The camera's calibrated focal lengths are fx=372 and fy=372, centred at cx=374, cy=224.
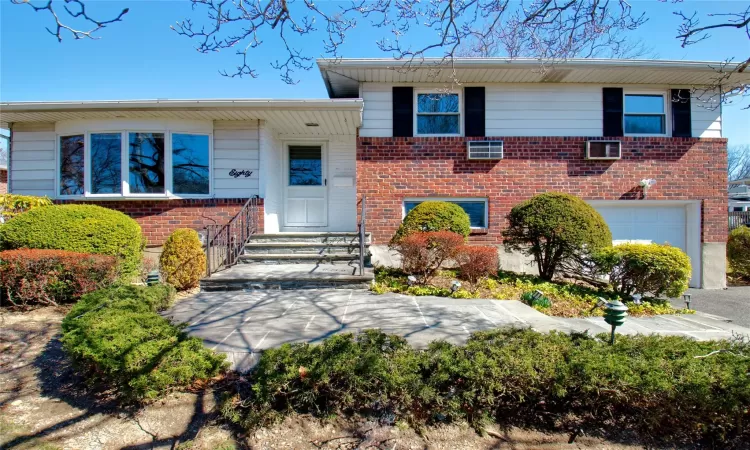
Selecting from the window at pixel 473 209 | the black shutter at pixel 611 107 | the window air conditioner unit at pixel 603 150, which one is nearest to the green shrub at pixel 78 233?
the window at pixel 473 209

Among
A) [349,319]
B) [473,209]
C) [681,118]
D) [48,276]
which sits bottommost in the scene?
[349,319]

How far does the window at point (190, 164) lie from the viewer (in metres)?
8.07

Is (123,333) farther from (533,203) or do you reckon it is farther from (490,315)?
(533,203)

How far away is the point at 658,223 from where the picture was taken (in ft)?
29.9

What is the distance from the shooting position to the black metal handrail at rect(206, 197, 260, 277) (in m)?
6.65

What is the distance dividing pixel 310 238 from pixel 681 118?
365 inches

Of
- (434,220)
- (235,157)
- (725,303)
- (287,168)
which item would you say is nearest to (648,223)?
(725,303)

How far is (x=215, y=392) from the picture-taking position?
2.71m

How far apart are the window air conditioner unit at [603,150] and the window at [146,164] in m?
9.65

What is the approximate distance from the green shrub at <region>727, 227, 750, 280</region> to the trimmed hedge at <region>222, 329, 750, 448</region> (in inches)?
411

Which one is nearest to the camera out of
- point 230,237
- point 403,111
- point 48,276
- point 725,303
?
point 48,276

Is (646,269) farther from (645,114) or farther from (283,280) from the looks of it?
(283,280)

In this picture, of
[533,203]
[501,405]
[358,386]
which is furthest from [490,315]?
[533,203]

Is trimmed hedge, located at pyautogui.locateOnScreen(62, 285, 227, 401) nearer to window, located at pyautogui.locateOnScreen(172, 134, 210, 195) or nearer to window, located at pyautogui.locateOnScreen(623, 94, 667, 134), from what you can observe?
window, located at pyautogui.locateOnScreen(172, 134, 210, 195)
